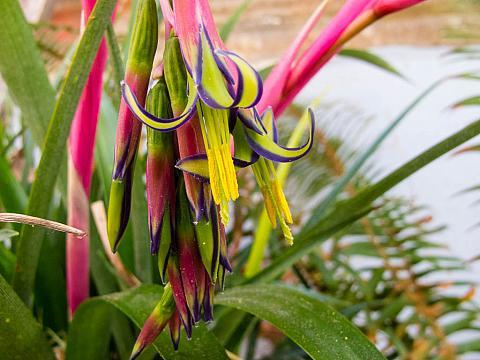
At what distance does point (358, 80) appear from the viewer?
1.19 metres

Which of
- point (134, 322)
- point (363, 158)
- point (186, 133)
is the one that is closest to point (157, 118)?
point (186, 133)

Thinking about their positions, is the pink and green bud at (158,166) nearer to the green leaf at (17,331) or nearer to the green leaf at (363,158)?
the green leaf at (17,331)

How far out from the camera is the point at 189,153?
17cm

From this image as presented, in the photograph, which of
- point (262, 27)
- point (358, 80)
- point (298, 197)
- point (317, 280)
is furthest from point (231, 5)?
point (317, 280)

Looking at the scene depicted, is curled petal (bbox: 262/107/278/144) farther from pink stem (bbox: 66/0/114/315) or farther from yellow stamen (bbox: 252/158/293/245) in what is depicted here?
pink stem (bbox: 66/0/114/315)

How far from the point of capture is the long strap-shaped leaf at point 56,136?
8.0 inches

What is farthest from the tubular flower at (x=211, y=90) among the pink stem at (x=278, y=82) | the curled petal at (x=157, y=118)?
the pink stem at (x=278, y=82)

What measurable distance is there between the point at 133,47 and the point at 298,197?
50 centimetres

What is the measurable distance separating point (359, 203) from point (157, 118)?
140 millimetres

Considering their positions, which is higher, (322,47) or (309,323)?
(322,47)

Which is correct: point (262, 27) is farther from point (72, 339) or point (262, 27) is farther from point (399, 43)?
point (72, 339)

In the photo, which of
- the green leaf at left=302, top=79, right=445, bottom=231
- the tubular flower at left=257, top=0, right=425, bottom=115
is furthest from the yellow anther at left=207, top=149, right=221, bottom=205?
the green leaf at left=302, top=79, right=445, bottom=231

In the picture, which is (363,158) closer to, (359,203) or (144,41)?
(359,203)

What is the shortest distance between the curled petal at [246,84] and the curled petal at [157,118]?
0.01 m
